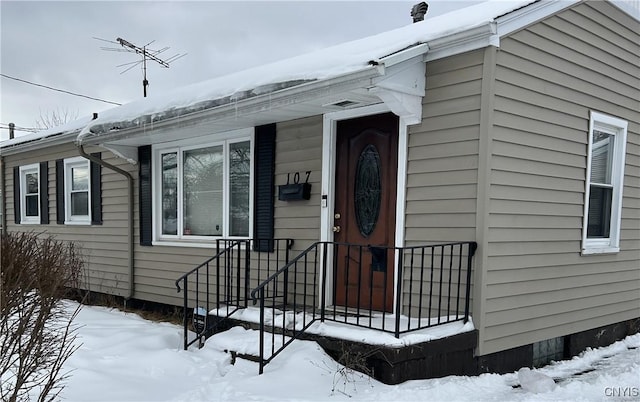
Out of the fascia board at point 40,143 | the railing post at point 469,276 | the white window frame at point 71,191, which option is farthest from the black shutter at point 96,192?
the railing post at point 469,276

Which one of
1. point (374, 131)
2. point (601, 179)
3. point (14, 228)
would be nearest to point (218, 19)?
point (14, 228)

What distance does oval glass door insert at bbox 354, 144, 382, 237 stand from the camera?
4.17 meters

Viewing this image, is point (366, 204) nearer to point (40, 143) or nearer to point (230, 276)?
point (230, 276)

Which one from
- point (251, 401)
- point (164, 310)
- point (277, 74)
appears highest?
point (277, 74)

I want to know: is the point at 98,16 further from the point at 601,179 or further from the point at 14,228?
the point at 601,179

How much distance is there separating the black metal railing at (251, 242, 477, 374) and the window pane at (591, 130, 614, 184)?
2162 millimetres

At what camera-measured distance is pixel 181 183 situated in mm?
6008

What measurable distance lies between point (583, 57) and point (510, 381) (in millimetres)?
3037

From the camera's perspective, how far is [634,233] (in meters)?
5.18

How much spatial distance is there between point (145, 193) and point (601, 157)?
220 inches

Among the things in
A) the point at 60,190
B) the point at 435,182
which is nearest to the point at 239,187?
the point at 435,182

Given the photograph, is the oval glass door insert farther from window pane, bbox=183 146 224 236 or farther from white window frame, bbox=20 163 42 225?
white window frame, bbox=20 163 42 225

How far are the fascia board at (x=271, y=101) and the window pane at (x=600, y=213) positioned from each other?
3.04m

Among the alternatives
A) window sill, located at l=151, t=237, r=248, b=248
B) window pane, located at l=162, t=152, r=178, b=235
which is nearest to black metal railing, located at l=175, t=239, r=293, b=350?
window sill, located at l=151, t=237, r=248, b=248
